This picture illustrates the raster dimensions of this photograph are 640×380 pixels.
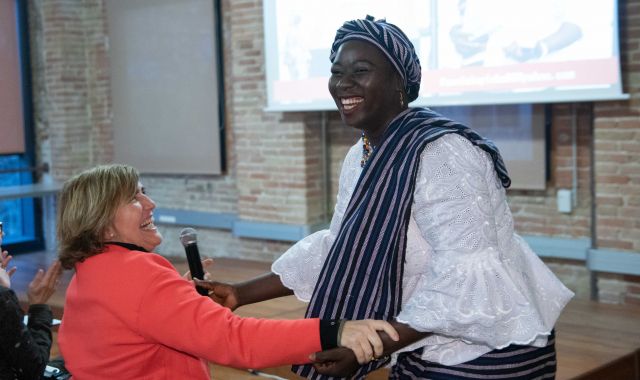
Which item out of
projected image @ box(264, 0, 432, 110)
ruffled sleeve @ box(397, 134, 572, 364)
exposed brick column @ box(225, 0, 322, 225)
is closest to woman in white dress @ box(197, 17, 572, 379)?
ruffled sleeve @ box(397, 134, 572, 364)

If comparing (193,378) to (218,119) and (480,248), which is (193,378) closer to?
(480,248)

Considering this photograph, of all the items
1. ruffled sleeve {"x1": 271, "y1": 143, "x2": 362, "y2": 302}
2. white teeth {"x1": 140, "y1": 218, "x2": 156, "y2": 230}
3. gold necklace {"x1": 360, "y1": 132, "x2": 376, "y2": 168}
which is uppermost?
gold necklace {"x1": 360, "y1": 132, "x2": 376, "y2": 168}

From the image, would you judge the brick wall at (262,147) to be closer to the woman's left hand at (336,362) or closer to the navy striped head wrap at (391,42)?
the navy striped head wrap at (391,42)

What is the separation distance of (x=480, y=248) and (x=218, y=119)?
6364 millimetres

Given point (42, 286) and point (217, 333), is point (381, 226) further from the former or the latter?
point (42, 286)

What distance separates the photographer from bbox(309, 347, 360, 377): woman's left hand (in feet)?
6.43

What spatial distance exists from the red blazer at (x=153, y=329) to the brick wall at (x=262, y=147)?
3926mm

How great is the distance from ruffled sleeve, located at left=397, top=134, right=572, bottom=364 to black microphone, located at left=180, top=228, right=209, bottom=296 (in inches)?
25.2

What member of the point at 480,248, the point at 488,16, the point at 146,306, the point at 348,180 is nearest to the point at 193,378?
the point at 146,306

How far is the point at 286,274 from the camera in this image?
2455mm

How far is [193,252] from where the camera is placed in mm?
2318

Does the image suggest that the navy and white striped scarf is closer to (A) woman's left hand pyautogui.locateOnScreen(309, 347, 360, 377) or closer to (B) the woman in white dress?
(B) the woman in white dress

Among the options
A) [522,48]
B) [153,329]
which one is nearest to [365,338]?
[153,329]

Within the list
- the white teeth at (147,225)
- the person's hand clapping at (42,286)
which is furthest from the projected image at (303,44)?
the white teeth at (147,225)
